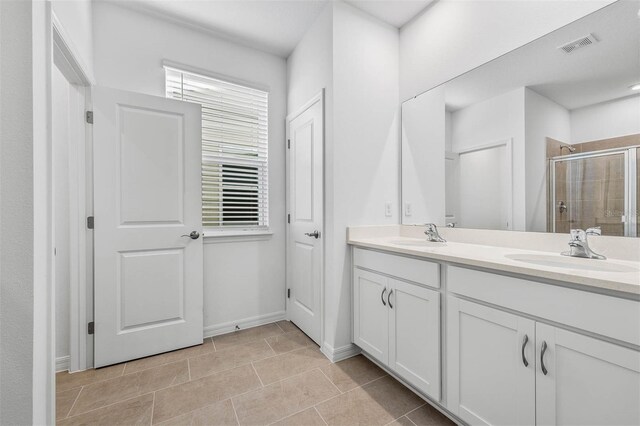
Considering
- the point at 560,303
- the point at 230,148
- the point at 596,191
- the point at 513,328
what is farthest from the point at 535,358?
the point at 230,148

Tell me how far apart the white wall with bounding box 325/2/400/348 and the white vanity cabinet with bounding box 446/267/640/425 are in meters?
0.87

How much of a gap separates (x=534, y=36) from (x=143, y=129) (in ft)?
8.65

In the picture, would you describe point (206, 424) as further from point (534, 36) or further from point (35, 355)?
point (534, 36)

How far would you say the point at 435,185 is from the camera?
83.0 inches

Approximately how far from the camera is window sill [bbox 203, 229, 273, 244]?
245cm

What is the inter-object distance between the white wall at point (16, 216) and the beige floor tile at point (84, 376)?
0.96 meters

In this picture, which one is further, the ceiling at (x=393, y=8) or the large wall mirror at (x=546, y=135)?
the ceiling at (x=393, y=8)

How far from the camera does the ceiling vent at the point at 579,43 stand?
1.33 m

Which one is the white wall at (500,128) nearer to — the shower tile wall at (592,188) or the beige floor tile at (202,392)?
the shower tile wall at (592,188)

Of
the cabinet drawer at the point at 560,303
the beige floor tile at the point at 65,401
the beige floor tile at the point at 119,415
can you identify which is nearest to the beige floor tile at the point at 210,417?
the beige floor tile at the point at 119,415

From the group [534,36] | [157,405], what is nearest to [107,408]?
[157,405]

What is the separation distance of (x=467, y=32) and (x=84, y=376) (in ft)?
11.5

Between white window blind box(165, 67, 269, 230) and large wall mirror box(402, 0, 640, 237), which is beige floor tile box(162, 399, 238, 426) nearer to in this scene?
white window blind box(165, 67, 269, 230)

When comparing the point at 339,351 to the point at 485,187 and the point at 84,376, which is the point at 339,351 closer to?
the point at 485,187
